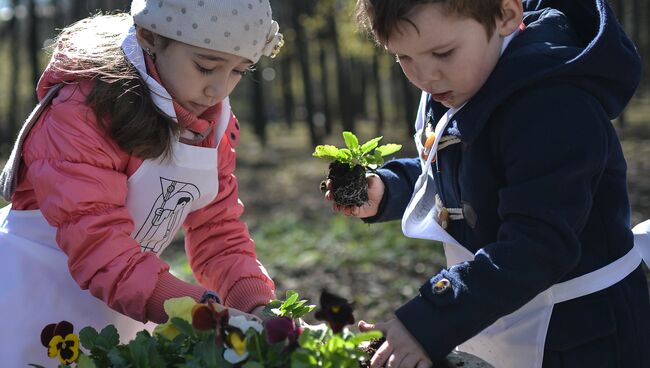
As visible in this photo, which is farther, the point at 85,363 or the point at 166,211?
the point at 166,211

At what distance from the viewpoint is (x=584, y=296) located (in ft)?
7.11

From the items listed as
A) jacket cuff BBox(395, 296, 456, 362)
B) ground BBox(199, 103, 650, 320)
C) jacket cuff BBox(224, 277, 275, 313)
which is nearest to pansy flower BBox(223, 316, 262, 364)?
jacket cuff BBox(395, 296, 456, 362)

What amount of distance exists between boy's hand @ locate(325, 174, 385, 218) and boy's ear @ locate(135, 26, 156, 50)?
2.34ft

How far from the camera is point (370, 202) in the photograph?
2615 millimetres

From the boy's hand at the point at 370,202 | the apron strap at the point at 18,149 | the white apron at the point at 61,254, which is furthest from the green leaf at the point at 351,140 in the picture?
the apron strap at the point at 18,149

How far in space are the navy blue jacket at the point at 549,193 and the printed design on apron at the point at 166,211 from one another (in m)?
0.83

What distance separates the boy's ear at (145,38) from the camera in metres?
2.42

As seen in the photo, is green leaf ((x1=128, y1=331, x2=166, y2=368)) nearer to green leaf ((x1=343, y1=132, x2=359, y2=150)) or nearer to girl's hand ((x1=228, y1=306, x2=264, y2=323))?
girl's hand ((x1=228, y1=306, x2=264, y2=323))

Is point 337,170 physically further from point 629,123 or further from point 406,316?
point 629,123

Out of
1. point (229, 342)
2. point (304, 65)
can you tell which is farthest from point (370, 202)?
point (304, 65)

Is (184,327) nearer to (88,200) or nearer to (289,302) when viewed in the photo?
(289,302)

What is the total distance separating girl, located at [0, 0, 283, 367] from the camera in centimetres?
215

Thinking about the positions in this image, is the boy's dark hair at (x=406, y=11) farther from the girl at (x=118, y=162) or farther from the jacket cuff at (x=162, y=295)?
the jacket cuff at (x=162, y=295)

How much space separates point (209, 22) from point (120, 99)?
0.34m
